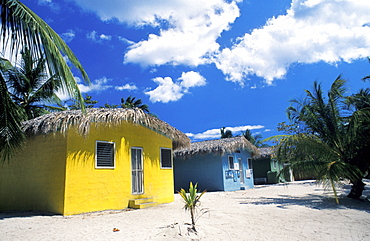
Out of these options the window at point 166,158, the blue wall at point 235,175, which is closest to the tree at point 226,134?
the blue wall at point 235,175

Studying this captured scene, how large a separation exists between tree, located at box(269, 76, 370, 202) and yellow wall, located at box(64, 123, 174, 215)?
180 inches

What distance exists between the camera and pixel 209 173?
17.7 m

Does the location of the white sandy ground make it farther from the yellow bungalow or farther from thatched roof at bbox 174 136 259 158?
thatched roof at bbox 174 136 259 158

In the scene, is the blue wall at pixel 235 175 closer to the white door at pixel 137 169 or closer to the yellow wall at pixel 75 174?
the yellow wall at pixel 75 174

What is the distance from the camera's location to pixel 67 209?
26.5 feet

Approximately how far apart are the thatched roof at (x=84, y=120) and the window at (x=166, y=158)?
47.6 inches

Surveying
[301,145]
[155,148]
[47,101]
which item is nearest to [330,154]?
A: [301,145]

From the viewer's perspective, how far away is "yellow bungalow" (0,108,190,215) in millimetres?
8367

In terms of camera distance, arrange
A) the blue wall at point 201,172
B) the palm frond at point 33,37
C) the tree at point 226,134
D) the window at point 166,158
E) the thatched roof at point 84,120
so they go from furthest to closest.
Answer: the tree at point 226,134 → the blue wall at point 201,172 → the window at point 166,158 → the thatched roof at point 84,120 → the palm frond at point 33,37

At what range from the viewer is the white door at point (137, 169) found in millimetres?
10188

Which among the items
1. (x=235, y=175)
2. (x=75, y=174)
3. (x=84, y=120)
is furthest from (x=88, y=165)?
(x=235, y=175)

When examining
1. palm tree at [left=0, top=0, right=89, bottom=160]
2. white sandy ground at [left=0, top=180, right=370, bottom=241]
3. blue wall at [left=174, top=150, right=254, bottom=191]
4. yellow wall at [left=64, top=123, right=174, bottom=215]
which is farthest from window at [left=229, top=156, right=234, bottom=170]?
palm tree at [left=0, top=0, right=89, bottom=160]

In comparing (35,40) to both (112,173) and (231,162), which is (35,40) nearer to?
(112,173)

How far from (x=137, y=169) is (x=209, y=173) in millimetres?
8213
